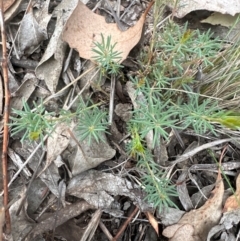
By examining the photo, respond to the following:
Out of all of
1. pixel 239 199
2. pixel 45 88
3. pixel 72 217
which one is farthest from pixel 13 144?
pixel 239 199

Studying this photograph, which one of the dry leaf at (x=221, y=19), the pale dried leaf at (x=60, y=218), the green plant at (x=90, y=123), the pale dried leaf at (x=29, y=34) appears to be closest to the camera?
the green plant at (x=90, y=123)

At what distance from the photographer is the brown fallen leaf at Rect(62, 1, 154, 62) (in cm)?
147

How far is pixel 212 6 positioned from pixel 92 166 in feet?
2.62

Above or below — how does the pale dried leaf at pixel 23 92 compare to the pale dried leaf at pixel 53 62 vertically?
below

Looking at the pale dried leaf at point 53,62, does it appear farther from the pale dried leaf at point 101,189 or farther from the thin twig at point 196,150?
the thin twig at point 196,150

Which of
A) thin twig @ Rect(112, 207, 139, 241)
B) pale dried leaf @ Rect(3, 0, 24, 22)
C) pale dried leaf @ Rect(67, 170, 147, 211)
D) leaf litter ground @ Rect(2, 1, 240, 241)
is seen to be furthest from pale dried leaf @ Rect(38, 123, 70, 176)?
pale dried leaf @ Rect(3, 0, 24, 22)

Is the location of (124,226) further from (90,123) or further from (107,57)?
(107,57)

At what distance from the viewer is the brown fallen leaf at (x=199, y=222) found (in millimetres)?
1467

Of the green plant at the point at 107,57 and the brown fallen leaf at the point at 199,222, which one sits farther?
the brown fallen leaf at the point at 199,222

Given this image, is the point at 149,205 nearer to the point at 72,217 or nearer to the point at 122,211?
the point at 122,211

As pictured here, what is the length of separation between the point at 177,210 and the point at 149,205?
114 mm

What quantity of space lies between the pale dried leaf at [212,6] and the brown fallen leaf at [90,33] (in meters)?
0.28

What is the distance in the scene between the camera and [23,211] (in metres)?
1.43

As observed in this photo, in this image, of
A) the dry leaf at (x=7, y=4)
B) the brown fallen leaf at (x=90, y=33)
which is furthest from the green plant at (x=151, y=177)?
the dry leaf at (x=7, y=4)
